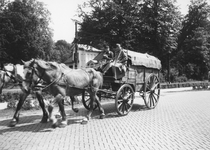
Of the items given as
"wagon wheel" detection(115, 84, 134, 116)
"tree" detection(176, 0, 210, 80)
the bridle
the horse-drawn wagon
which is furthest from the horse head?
"tree" detection(176, 0, 210, 80)

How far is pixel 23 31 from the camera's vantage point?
3023 centimetres

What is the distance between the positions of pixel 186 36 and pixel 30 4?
95.1ft

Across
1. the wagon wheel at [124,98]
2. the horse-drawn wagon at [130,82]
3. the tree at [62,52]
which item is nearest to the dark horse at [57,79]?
the horse-drawn wagon at [130,82]

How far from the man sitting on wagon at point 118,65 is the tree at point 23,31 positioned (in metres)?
24.6

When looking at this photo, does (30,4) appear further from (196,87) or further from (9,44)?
(196,87)

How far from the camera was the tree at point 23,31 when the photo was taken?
1134 inches

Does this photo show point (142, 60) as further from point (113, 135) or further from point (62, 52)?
point (62, 52)

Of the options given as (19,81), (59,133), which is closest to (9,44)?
(19,81)

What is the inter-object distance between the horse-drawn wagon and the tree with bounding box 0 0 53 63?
24.4 metres

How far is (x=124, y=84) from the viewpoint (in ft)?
26.9

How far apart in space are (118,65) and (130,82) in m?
1.17

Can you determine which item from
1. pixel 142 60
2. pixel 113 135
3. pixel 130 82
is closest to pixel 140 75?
pixel 142 60

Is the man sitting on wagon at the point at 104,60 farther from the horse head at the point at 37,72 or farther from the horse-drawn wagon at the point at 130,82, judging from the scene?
the horse head at the point at 37,72

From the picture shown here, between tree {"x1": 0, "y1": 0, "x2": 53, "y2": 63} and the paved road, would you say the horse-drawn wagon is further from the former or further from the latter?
tree {"x1": 0, "y1": 0, "x2": 53, "y2": 63}
